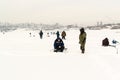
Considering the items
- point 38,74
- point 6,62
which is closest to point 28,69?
point 38,74

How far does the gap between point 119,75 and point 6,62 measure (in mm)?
4423

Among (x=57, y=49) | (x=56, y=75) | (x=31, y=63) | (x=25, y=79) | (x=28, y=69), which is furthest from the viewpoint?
(x=57, y=49)

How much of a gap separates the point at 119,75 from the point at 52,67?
2.45 metres

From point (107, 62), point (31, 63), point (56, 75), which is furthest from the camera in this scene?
point (107, 62)

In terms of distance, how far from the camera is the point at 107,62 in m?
10.7

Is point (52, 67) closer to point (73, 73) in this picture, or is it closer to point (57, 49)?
point (73, 73)

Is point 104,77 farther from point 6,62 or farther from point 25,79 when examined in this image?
point 6,62

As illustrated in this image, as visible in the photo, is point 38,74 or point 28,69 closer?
point 38,74

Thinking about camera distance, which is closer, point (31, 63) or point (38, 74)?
point (38, 74)

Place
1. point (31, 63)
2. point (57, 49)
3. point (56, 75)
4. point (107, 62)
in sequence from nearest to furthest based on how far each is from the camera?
point (56, 75) < point (31, 63) < point (107, 62) < point (57, 49)

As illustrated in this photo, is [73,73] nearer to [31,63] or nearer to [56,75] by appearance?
[56,75]

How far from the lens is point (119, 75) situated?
8203mm

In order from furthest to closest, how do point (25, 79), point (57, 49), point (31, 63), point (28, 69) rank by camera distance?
point (57, 49) → point (31, 63) → point (28, 69) → point (25, 79)

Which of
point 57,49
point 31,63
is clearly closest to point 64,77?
point 31,63
